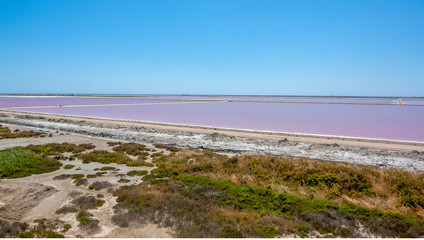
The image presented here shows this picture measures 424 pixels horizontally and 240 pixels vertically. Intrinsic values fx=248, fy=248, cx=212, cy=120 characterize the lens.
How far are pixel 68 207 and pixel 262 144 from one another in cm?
1495

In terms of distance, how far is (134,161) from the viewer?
49.6 ft

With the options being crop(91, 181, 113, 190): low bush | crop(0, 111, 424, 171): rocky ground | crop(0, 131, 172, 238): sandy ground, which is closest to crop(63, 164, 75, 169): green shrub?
crop(0, 131, 172, 238): sandy ground

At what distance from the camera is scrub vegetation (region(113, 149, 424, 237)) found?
7.22 metres

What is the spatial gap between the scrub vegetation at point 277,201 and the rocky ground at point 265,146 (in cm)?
480

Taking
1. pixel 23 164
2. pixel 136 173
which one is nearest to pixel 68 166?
pixel 23 164

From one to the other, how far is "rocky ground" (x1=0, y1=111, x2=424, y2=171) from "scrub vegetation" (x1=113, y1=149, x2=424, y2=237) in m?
4.80

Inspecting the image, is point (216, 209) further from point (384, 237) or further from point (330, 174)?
point (330, 174)

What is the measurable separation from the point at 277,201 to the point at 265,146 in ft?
36.0

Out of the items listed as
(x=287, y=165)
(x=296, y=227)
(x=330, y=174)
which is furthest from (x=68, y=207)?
(x=330, y=174)

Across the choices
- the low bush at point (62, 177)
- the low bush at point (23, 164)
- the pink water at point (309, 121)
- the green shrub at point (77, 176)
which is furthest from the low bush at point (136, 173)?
the pink water at point (309, 121)

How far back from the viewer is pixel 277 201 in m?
8.91

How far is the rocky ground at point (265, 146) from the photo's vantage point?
15.6 metres

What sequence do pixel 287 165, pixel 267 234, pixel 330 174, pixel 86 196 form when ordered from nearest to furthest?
pixel 267 234 → pixel 86 196 → pixel 330 174 → pixel 287 165

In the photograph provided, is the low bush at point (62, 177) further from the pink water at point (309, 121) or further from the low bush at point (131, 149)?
the pink water at point (309, 121)
